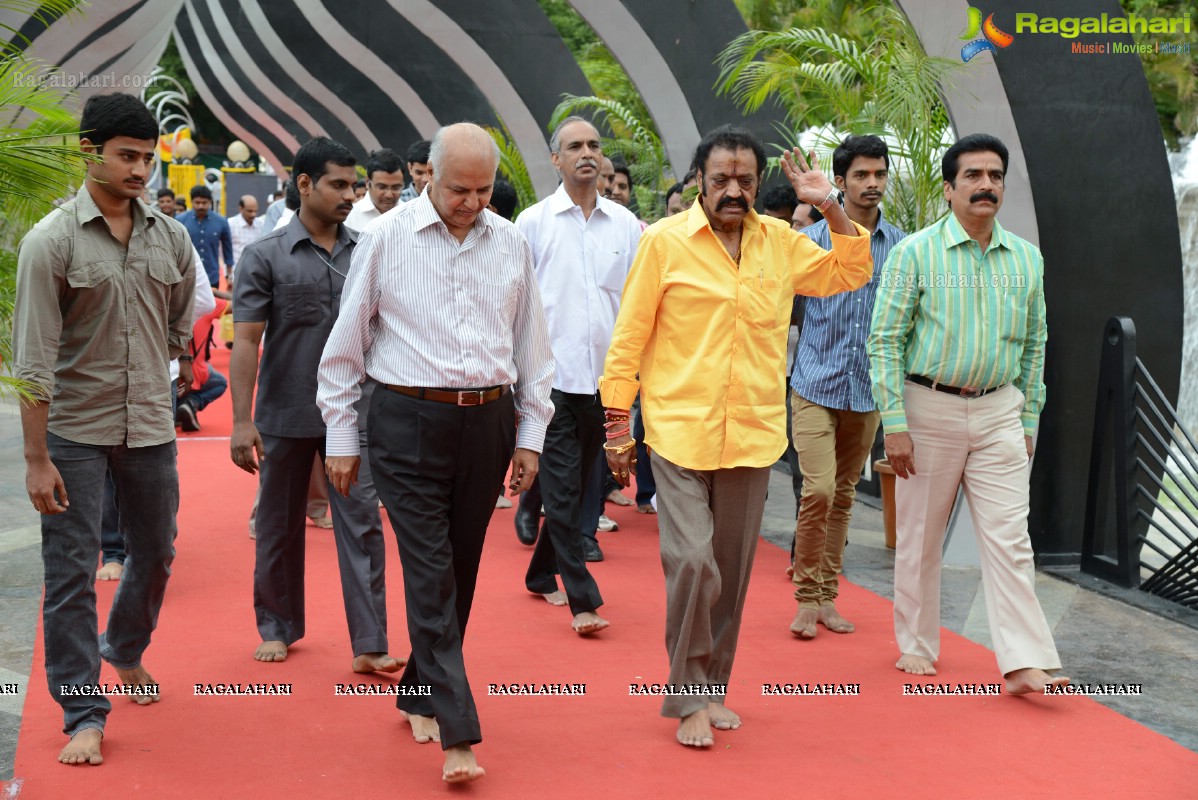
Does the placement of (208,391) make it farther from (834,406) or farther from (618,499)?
(834,406)

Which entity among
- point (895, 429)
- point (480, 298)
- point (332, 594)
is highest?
point (480, 298)

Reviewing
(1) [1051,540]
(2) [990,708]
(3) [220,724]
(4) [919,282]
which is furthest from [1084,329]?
(3) [220,724]

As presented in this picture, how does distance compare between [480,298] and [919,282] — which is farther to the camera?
[919,282]

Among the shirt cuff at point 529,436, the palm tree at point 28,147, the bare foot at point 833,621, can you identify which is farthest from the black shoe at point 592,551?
the palm tree at point 28,147

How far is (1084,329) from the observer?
25.0 feet

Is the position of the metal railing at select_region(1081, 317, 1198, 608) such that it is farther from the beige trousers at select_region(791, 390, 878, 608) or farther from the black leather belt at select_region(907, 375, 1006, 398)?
the black leather belt at select_region(907, 375, 1006, 398)

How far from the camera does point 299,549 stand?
5730 millimetres

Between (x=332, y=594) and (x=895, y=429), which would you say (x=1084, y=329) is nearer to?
(x=895, y=429)

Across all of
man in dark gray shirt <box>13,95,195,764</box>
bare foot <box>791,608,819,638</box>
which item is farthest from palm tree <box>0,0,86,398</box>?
bare foot <box>791,608,819,638</box>

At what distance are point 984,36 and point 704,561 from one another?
4047 mm

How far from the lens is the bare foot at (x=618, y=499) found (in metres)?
9.62

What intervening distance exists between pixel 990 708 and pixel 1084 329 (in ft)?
9.83

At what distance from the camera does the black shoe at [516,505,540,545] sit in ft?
26.6

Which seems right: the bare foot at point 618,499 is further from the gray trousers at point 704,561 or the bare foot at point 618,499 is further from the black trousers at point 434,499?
the black trousers at point 434,499
